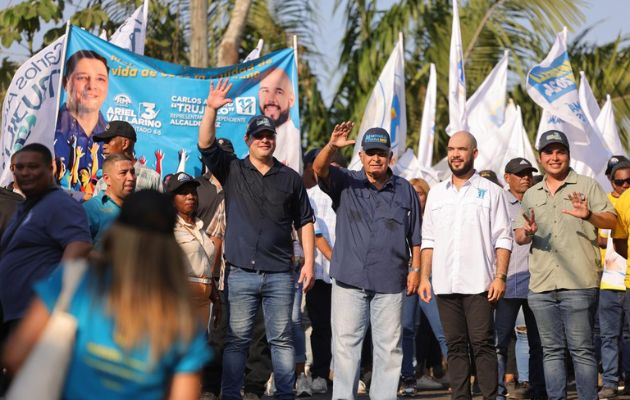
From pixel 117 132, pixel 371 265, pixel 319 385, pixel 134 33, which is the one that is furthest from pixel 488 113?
pixel 117 132

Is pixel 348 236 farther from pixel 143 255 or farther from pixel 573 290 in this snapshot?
pixel 143 255

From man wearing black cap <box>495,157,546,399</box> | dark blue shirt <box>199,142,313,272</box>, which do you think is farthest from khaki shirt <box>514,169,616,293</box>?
dark blue shirt <box>199,142,313,272</box>

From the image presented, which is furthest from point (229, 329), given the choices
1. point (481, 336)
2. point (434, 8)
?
point (434, 8)

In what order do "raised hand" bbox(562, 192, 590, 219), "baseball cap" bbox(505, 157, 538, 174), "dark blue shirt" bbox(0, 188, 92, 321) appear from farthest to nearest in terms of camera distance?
1. "baseball cap" bbox(505, 157, 538, 174)
2. "raised hand" bbox(562, 192, 590, 219)
3. "dark blue shirt" bbox(0, 188, 92, 321)

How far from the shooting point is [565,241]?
9.38m

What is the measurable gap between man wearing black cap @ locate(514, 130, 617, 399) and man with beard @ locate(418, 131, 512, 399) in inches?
9.9

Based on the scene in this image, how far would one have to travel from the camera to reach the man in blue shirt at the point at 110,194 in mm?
7875

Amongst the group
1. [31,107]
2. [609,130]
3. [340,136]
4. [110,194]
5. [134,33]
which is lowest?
[110,194]

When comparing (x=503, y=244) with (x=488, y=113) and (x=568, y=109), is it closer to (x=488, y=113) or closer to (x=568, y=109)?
(x=568, y=109)

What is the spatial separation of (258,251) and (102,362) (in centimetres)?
510

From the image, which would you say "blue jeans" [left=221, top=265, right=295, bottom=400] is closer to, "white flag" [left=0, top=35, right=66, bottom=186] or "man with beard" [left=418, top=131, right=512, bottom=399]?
"man with beard" [left=418, top=131, right=512, bottom=399]

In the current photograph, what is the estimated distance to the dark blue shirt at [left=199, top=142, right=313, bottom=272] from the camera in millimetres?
9039

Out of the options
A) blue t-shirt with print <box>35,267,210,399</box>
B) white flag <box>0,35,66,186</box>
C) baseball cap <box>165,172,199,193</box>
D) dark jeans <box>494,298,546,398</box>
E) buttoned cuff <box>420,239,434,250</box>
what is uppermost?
white flag <box>0,35,66,186</box>

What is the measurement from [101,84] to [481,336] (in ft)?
14.5
